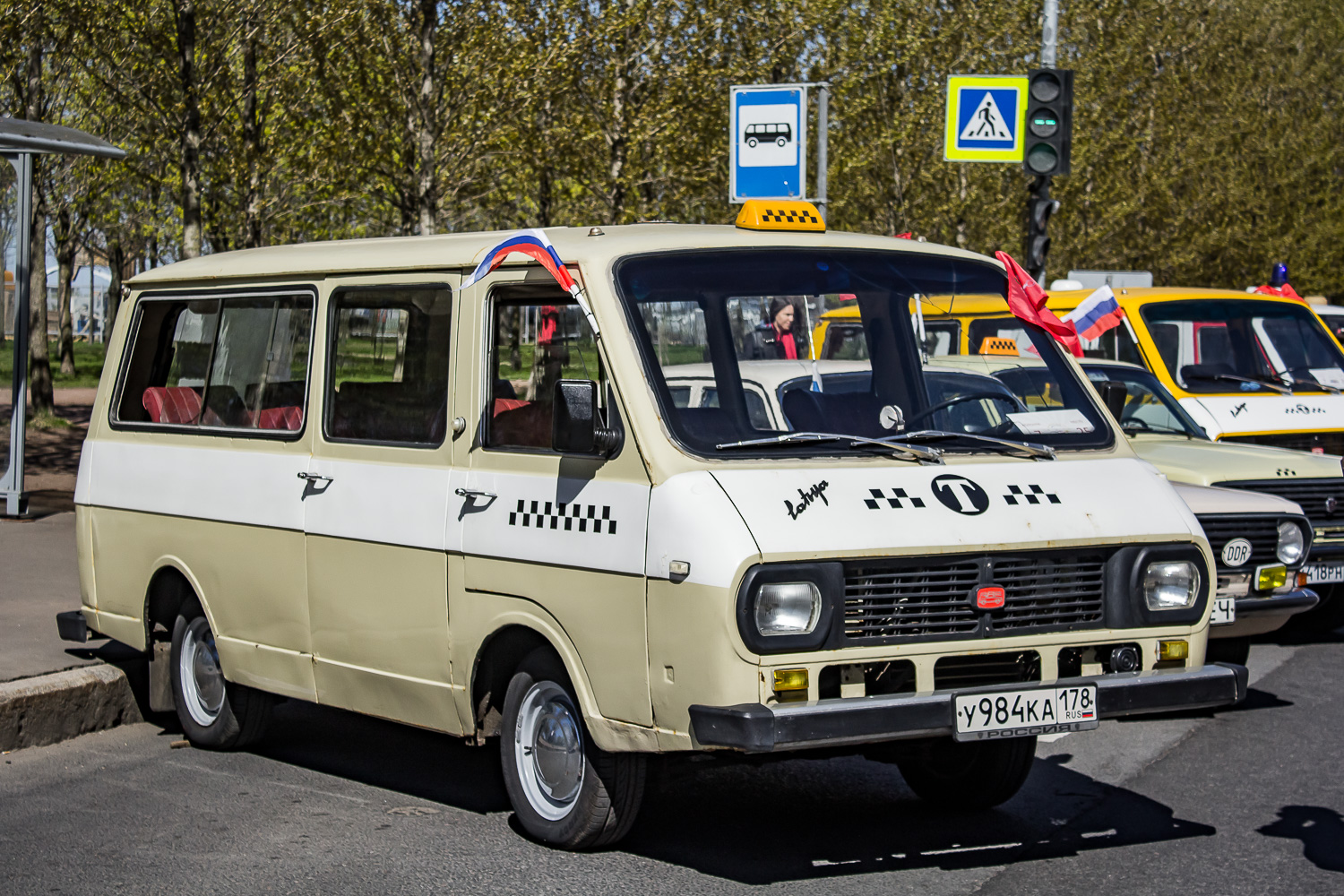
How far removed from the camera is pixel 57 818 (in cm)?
639

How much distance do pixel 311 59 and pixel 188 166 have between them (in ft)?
11.1

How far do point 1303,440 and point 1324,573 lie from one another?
2.43 m

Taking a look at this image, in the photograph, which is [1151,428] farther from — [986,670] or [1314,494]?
[986,670]

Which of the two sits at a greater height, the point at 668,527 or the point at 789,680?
the point at 668,527

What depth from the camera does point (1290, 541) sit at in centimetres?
915

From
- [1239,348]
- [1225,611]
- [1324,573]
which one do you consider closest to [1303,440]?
[1239,348]

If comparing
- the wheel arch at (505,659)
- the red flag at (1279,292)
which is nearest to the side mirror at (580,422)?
the wheel arch at (505,659)

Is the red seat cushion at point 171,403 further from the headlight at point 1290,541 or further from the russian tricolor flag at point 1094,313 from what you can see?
the russian tricolor flag at point 1094,313

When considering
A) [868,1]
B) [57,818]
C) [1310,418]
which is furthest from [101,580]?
[868,1]

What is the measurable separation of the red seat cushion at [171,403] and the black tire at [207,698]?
0.83 m

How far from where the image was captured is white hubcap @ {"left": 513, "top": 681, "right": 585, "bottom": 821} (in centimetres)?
582

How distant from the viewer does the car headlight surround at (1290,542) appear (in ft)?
29.9

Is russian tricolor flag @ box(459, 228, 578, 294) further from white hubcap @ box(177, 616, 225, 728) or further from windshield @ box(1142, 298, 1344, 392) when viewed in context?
windshield @ box(1142, 298, 1344, 392)

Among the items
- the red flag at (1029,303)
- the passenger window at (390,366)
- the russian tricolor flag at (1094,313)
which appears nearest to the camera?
the passenger window at (390,366)
